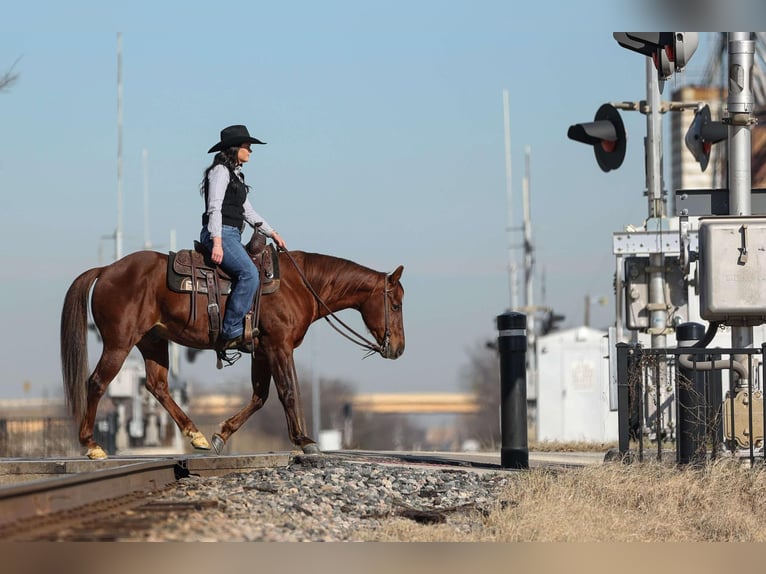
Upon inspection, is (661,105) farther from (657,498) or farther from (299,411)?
(657,498)

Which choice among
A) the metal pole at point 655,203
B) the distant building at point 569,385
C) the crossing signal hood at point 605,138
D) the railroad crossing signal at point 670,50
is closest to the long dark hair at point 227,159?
the railroad crossing signal at point 670,50

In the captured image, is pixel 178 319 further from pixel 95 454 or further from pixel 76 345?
pixel 95 454

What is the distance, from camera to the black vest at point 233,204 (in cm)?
1438

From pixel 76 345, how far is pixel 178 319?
3.25 feet

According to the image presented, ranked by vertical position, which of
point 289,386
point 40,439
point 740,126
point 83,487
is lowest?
point 40,439

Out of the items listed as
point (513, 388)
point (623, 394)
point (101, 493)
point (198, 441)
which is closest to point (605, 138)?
point (513, 388)

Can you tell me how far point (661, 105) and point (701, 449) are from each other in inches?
497

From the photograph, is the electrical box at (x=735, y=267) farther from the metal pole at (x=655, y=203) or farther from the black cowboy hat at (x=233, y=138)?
the metal pole at (x=655, y=203)

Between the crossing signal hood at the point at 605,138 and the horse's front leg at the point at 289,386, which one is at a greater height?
the crossing signal hood at the point at 605,138

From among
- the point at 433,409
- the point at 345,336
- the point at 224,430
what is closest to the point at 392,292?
the point at 345,336

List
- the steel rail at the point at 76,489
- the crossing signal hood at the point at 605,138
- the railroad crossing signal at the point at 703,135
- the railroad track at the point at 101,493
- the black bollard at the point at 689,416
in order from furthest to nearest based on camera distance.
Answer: the crossing signal hood at the point at 605,138 < the railroad crossing signal at the point at 703,135 < the black bollard at the point at 689,416 < the steel rail at the point at 76,489 < the railroad track at the point at 101,493

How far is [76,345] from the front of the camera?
1430 centimetres

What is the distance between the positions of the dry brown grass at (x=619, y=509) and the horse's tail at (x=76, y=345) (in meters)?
4.18

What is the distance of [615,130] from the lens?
1952 centimetres
